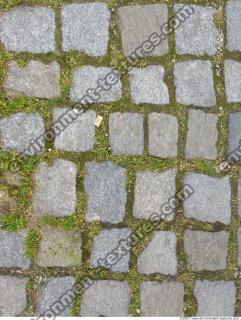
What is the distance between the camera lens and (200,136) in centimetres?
346

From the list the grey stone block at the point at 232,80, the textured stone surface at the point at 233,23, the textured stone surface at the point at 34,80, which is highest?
the textured stone surface at the point at 233,23

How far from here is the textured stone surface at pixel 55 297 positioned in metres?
3.36

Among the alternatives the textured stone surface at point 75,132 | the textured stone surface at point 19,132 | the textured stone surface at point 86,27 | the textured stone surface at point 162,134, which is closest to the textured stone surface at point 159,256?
the textured stone surface at point 162,134

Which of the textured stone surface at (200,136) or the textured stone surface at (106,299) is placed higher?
the textured stone surface at (200,136)

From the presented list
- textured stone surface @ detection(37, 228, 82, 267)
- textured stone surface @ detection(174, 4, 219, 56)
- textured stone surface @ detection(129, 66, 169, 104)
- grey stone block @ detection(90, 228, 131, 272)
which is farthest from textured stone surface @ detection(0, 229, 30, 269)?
textured stone surface @ detection(174, 4, 219, 56)

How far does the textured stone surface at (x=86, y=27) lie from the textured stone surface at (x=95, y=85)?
0.14m

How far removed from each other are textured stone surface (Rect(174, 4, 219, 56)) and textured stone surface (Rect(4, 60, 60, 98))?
98cm

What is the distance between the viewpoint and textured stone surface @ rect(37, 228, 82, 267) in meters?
3.35

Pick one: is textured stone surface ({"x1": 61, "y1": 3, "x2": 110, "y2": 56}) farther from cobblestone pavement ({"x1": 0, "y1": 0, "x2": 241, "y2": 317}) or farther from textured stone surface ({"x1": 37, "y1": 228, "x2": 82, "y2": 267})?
textured stone surface ({"x1": 37, "y1": 228, "x2": 82, "y2": 267})

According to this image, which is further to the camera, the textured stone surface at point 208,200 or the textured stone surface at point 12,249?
the textured stone surface at point 208,200

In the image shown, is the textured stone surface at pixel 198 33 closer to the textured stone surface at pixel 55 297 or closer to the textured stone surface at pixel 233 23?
the textured stone surface at pixel 233 23

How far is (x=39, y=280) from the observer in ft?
11.0

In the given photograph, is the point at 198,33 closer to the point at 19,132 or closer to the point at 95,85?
the point at 95,85

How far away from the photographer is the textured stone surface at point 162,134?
11.3ft
